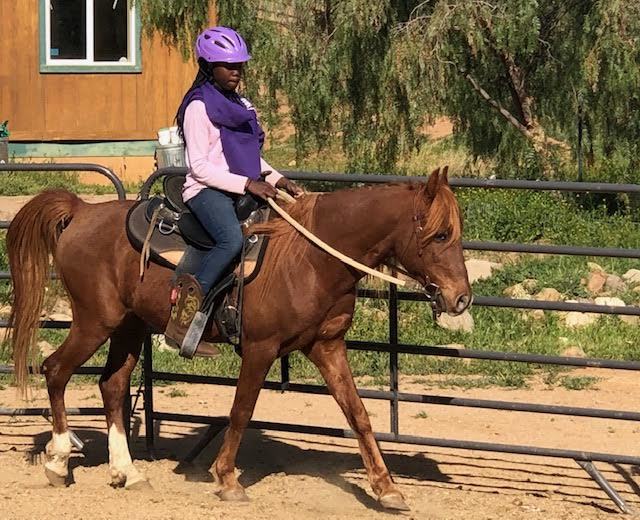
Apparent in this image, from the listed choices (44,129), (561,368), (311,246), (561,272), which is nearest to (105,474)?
(311,246)

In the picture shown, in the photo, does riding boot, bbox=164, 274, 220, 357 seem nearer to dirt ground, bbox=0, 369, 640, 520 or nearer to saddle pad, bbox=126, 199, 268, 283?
saddle pad, bbox=126, 199, 268, 283

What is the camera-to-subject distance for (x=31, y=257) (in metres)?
6.57

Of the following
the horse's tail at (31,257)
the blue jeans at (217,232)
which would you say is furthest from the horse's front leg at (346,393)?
the horse's tail at (31,257)

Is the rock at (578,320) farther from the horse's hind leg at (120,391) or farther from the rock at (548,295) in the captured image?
the horse's hind leg at (120,391)

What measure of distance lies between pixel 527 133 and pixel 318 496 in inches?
390

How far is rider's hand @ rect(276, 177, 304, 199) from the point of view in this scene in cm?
617

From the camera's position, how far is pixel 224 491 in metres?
6.10

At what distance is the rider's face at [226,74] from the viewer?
5.95 metres

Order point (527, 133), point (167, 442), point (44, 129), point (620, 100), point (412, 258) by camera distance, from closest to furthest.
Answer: point (412, 258) < point (167, 442) < point (620, 100) < point (527, 133) < point (44, 129)

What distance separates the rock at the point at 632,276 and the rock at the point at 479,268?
1.15 metres

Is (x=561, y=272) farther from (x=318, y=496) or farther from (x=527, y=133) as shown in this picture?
(x=318, y=496)

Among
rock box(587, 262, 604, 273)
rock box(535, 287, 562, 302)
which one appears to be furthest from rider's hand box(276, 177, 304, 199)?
rock box(587, 262, 604, 273)

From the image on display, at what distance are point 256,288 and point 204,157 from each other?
0.65 m

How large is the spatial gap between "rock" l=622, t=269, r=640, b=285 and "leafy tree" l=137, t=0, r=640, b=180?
2953mm
